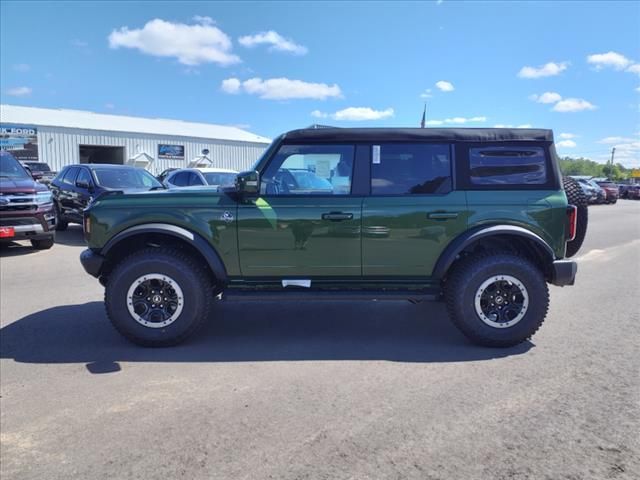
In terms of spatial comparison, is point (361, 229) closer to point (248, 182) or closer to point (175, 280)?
point (248, 182)

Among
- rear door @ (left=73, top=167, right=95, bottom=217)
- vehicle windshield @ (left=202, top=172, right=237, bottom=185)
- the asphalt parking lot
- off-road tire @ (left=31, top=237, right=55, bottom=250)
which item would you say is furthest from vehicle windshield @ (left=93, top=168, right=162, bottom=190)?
the asphalt parking lot

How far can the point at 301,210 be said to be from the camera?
434 centimetres

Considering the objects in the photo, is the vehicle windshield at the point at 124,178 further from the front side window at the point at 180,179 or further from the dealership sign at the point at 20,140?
the dealership sign at the point at 20,140

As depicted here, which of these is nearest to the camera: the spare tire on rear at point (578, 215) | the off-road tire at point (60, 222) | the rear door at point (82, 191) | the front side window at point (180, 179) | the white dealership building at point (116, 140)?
the spare tire on rear at point (578, 215)

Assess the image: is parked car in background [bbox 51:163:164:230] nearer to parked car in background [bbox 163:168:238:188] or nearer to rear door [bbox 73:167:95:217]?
rear door [bbox 73:167:95:217]

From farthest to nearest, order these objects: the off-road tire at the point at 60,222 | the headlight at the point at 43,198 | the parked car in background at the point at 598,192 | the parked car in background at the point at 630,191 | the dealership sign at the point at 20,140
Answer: the parked car in background at the point at 630,191 < the dealership sign at the point at 20,140 < the parked car in background at the point at 598,192 < the off-road tire at the point at 60,222 < the headlight at the point at 43,198

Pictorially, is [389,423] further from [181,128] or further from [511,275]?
[181,128]

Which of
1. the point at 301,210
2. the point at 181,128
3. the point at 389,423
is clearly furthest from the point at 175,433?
the point at 181,128

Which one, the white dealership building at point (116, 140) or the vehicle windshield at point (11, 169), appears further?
the white dealership building at point (116, 140)

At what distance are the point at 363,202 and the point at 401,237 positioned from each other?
469mm

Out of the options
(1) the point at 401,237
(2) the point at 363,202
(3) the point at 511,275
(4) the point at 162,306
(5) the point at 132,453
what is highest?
(2) the point at 363,202

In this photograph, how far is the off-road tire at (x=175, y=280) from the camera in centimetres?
435

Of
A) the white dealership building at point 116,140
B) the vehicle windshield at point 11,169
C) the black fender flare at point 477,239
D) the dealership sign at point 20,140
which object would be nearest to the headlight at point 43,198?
the vehicle windshield at point 11,169

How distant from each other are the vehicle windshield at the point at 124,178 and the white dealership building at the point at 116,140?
1866 centimetres
